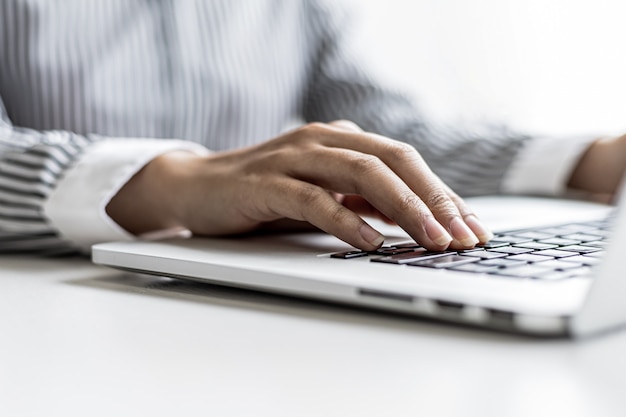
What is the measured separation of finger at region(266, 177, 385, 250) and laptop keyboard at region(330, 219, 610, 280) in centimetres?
1

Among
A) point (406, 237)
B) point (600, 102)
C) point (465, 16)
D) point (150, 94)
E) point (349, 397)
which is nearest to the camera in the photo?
point (349, 397)

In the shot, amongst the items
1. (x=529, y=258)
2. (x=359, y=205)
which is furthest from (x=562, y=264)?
(x=359, y=205)

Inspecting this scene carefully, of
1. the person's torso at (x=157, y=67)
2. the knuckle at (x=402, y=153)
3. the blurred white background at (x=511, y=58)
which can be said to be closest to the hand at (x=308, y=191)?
the knuckle at (x=402, y=153)

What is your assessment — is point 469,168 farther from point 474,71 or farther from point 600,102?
point 474,71

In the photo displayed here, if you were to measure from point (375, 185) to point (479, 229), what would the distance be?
0.07 meters

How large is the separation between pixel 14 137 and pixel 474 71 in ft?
5.16

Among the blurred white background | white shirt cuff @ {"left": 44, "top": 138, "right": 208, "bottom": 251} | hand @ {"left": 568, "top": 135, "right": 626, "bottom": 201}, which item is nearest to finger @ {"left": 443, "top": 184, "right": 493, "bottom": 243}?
white shirt cuff @ {"left": 44, "top": 138, "right": 208, "bottom": 251}

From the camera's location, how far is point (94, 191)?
25.1 inches

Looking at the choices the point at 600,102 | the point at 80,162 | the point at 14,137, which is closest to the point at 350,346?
the point at 80,162

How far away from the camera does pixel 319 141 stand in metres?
0.59

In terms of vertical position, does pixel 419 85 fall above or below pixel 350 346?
below

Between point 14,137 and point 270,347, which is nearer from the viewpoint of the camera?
point 270,347

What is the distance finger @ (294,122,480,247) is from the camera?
479mm

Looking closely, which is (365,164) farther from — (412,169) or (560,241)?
(560,241)
